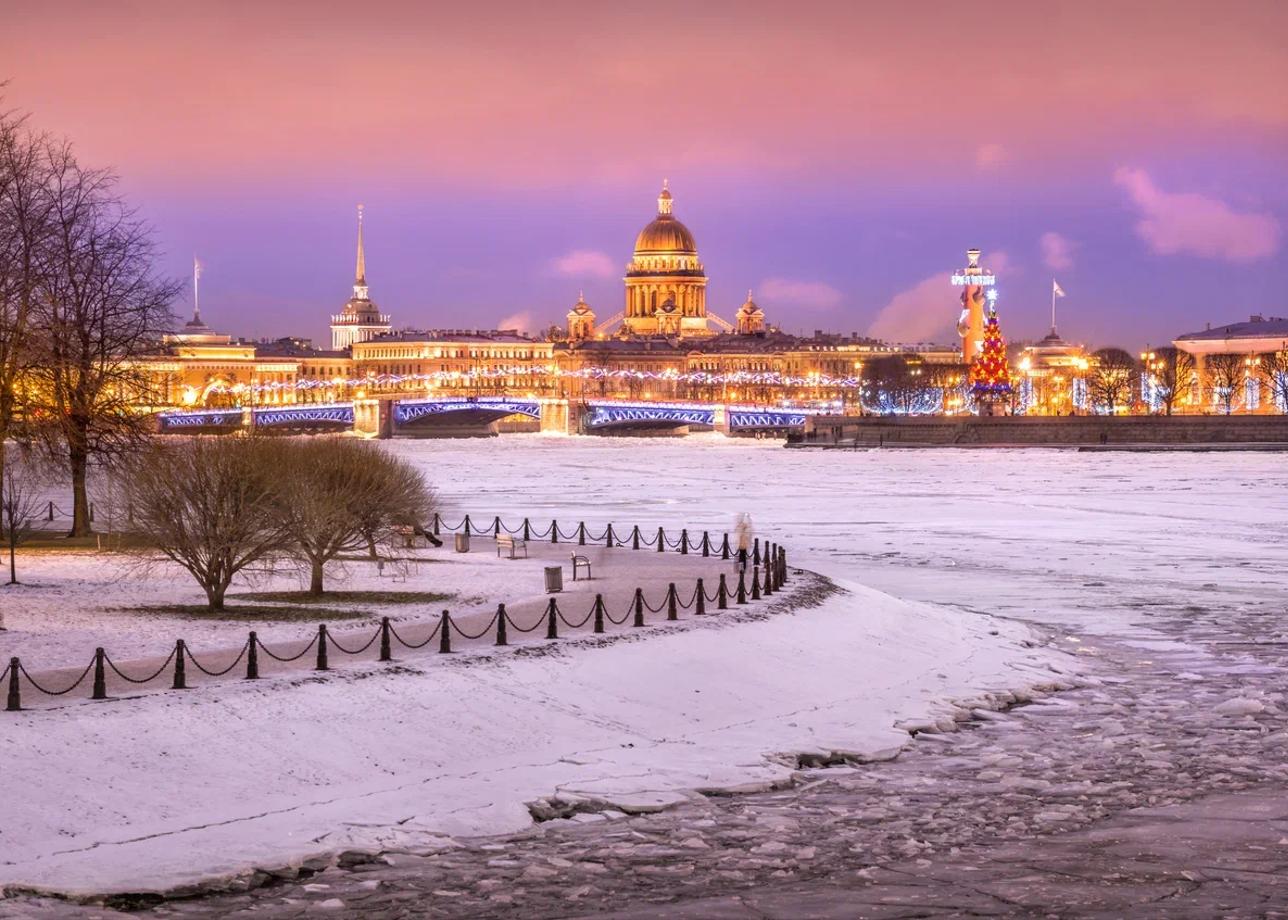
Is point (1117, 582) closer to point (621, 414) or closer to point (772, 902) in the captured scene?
point (772, 902)

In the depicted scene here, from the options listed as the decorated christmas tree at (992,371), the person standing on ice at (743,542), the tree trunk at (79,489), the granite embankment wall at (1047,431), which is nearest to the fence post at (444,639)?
the person standing on ice at (743,542)

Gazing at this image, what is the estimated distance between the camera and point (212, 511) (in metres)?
25.3

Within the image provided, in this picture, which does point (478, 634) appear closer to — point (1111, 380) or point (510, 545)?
point (510, 545)

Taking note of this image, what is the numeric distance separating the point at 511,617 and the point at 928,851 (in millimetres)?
9932

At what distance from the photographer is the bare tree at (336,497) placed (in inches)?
1041

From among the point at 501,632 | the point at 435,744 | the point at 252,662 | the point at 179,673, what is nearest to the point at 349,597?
the point at 501,632

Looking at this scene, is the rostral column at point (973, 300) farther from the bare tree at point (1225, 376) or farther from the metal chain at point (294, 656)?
the metal chain at point (294, 656)

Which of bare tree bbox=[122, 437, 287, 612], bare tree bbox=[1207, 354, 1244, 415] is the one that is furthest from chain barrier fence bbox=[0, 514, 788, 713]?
bare tree bbox=[1207, 354, 1244, 415]

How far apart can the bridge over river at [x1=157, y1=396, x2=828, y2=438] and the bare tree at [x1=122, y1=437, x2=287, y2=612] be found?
346 ft

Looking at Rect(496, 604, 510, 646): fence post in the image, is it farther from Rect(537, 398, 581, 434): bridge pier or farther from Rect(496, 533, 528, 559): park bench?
Rect(537, 398, 581, 434): bridge pier

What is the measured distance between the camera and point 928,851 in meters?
14.6

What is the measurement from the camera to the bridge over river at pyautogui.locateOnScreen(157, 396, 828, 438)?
141750mm

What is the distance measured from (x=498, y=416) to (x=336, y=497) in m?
133

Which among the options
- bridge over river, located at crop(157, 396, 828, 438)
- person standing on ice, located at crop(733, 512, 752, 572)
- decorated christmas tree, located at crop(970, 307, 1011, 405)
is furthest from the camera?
bridge over river, located at crop(157, 396, 828, 438)
